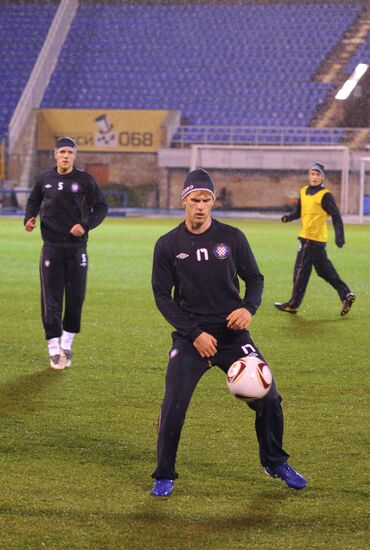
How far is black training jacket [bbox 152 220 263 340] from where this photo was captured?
19.5ft

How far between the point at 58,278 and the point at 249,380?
4.56 m

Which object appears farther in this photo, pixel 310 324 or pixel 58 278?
pixel 310 324

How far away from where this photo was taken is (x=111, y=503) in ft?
18.6

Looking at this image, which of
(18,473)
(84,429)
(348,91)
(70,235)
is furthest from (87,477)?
(348,91)

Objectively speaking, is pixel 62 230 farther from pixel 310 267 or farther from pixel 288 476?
pixel 310 267

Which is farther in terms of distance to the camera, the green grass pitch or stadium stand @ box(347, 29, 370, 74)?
stadium stand @ box(347, 29, 370, 74)

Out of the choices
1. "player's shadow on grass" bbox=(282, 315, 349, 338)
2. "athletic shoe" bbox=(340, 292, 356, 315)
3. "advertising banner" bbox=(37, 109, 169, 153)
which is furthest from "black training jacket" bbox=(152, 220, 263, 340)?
"advertising banner" bbox=(37, 109, 169, 153)

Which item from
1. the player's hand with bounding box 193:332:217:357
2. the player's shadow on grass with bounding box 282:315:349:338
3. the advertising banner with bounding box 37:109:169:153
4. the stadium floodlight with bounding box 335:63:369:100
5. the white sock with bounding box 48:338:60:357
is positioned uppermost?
the stadium floodlight with bounding box 335:63:369:100

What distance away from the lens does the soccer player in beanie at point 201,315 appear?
5828 mm

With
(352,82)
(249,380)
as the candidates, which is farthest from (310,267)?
(352,82)

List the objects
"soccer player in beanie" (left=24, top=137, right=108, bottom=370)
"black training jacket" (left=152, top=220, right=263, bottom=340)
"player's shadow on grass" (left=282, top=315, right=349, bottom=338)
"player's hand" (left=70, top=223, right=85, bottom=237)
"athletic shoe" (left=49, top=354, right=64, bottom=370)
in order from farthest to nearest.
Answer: "player's shadow on grass" (left=282, top=315, right=349, bottom=338)
"athletic shoe" (left=49, top=354, right=64, bottom=370)
"soccer player in beanie" (left=24, top=137, right=108, bottom=370)
"player's hand" (left=70, top=223, right=85, bottom=237)
"black training jacket" (left=152, top=220, right=263, bottom=340)

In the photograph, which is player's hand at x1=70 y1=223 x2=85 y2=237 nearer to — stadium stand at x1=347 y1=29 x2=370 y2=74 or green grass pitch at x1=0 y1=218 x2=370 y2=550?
green grass pitch at x1=0 y1=218 x2=370 y2=550

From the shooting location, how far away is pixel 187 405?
5852 millimetres

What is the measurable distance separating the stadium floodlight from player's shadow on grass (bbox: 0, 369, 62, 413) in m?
37.5
